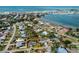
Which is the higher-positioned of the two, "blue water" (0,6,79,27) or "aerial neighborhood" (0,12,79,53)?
"blue water" (0,6,79,27)

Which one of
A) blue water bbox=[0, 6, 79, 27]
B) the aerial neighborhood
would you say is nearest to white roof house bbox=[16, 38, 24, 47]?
the aerial neighborhood

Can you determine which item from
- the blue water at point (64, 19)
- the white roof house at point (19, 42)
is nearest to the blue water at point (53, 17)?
the blue water at point (64, 19)

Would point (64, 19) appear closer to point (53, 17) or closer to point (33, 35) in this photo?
point (53, 17)

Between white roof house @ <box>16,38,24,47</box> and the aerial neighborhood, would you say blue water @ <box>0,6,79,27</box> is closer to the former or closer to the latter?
the aerial neighborhood

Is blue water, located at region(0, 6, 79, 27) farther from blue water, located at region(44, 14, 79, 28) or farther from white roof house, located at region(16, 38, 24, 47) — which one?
white roof house, located at region(16, 38, 24, 47)

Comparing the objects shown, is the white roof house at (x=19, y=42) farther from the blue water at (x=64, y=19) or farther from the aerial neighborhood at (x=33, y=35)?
the blue water at (x=64, y=19)

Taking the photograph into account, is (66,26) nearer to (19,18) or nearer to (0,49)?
(19,18)

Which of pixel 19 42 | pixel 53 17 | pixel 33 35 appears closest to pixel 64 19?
pixel 53 17

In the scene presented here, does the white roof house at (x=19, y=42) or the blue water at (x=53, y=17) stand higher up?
the blue water at (x=53, y=17)

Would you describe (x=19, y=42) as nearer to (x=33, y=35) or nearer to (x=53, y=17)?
(x=33, y=35)

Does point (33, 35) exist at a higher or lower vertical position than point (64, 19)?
lower
